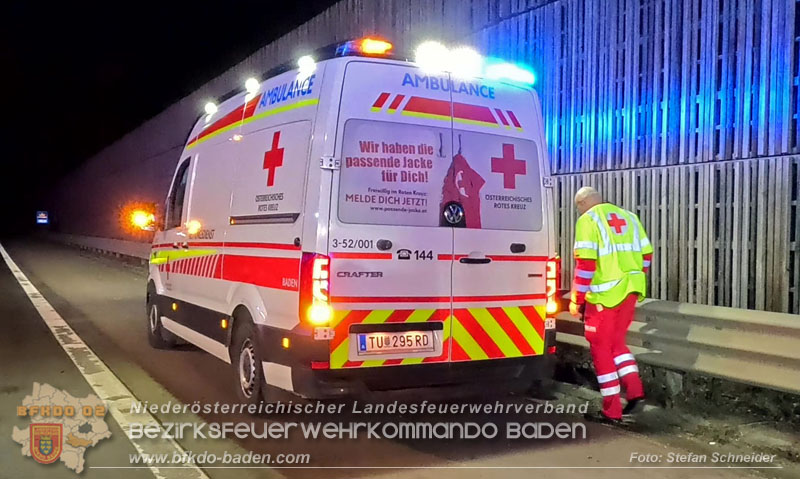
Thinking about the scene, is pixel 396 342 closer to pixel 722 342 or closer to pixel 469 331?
pixel 469 331

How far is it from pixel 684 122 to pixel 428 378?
155 inches

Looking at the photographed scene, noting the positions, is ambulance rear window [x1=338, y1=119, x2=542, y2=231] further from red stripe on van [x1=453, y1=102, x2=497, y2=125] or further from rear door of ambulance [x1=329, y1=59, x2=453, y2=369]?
red stripe on van [x1=453, y1=102, x2=497, y2=125]

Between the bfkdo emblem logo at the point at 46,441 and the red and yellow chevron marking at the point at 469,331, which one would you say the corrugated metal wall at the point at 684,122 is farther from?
the bfkdo emblem logo at the point at 46,441

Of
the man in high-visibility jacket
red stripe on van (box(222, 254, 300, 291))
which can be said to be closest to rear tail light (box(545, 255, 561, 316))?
the man in high-visibility jacket

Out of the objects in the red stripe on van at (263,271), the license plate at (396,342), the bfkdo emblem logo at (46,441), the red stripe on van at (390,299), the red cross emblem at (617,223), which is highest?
the red cross emblem at (617,223)

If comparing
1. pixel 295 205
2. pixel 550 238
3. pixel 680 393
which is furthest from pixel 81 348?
pixel 680 393

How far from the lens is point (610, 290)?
5.15 meters

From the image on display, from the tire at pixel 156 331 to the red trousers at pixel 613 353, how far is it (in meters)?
4.82

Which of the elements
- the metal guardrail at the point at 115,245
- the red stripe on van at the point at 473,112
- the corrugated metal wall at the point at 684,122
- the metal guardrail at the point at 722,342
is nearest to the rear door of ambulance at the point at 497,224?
the red stripe on van at the point at 473,112

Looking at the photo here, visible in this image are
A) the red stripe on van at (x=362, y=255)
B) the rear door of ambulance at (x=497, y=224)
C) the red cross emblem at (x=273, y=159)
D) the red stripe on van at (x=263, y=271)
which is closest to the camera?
the red stripe on van at (x=362, y=255)

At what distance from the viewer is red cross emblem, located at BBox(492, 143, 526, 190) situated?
503 cm

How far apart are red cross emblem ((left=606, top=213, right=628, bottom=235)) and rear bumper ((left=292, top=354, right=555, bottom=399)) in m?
1.06

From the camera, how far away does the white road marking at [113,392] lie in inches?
172

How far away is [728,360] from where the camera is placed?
503 cm
